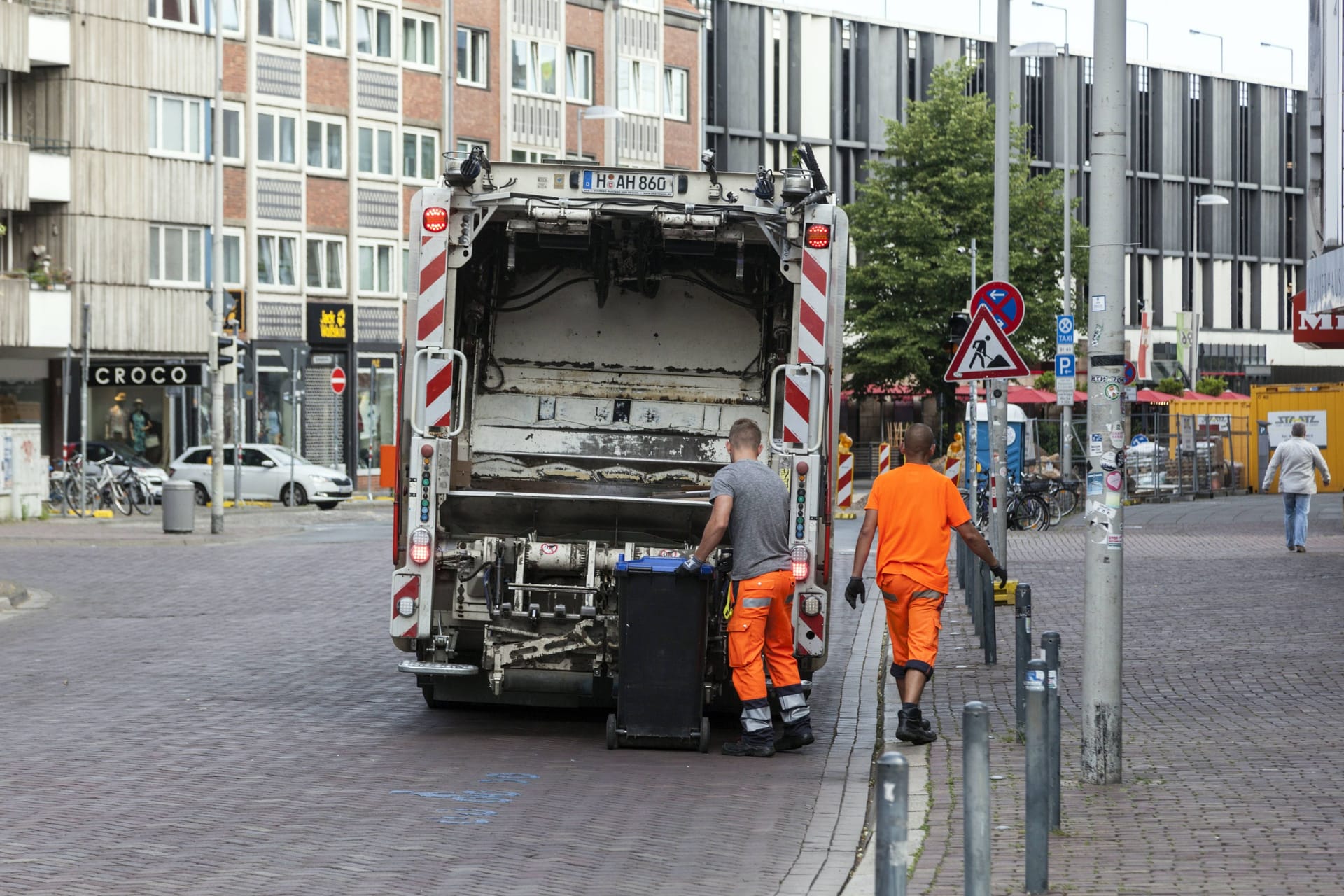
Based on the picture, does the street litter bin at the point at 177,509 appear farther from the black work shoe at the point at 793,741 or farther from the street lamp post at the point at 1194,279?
the street lamp post at the point at 1194,279

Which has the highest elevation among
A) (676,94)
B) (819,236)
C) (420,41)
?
(676,94)

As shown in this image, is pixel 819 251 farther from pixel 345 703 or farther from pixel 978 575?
pixel 978 575

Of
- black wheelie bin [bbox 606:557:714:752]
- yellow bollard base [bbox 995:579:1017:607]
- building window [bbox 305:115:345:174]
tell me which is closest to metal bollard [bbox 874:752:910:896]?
black wheelie bin [bbox 606:557:714:752]

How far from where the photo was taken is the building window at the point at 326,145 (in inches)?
2122

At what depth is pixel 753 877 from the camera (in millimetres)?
7887

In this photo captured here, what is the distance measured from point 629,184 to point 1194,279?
7524cm

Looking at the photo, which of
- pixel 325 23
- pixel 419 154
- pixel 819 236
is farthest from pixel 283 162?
pixel 819 236

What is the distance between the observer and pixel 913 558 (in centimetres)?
1120

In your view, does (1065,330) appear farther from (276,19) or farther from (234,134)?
(276,19)

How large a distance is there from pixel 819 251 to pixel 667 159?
179 ft

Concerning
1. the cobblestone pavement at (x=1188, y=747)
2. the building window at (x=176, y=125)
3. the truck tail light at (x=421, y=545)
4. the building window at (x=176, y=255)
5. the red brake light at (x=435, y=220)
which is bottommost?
the cobblestone pavement at (x=1188, y=747)

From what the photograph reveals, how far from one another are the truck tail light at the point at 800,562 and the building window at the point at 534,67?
163 feet

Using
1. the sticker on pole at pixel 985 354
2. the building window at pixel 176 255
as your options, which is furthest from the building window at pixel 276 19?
the sticker on pole at pixel 985 354

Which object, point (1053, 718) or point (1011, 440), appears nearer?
point (1053, 718)
